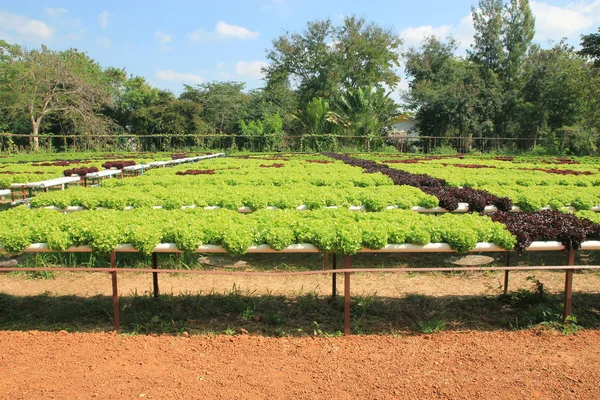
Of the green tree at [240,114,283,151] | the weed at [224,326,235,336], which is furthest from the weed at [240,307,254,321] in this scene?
the green tree at [240,114,283,151]

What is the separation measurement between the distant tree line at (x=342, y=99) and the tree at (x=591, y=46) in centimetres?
10

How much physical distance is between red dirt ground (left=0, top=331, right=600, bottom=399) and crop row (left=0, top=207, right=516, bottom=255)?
1088 millimetres

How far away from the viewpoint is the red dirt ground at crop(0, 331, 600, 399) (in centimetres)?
402

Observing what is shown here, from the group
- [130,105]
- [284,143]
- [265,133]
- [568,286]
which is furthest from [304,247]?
[130,105]

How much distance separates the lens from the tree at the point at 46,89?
40.0 metres

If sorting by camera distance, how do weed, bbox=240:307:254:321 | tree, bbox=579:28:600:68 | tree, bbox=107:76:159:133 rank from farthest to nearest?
tree, bbox=107:76:159:133 → tree, bbox=579:28:600:68 → weed, bbox=240:307:254:321

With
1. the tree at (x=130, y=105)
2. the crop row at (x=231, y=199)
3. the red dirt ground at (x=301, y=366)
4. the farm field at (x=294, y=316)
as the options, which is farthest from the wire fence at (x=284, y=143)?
the red dirt ground at (x=301, y=366)

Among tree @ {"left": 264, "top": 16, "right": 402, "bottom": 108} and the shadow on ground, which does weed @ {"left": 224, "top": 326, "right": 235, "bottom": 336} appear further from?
A: tree @ {"left": 264, "top": 16, "right": 402, "bottom": 108}

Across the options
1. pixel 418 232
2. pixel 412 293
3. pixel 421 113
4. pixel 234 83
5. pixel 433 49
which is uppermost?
pixel 433 49

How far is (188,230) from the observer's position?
5418 millimetres

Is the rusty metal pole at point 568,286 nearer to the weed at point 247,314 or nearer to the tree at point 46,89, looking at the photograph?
the weed at point 247,314

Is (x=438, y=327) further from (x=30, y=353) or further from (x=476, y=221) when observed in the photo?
(x=30, y=353)

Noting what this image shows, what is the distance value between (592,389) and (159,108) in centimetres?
4804

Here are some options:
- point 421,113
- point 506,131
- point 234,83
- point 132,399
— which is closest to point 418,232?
point 132,399
